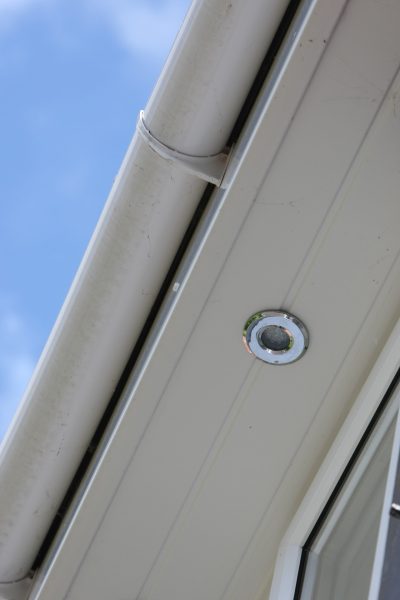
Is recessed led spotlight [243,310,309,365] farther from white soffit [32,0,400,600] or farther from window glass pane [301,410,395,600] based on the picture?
window glass pane [301,410,395,600]

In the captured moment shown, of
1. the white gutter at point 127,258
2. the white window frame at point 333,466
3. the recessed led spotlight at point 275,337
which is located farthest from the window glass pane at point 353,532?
the white gutter at point 127,258

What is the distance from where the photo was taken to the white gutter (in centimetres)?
238

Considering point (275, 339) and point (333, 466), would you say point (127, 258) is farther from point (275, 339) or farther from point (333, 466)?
point (333, 466)

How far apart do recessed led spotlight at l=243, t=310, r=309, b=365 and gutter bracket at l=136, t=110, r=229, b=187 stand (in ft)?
1.16

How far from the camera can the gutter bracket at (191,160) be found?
2.47 metres

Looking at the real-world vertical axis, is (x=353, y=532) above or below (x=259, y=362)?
below

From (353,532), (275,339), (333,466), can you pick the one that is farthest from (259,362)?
(353,532)

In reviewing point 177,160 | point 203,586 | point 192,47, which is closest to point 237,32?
point 192,47

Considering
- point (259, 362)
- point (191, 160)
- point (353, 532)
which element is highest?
point (191, 160)

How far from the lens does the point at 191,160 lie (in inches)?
98.5

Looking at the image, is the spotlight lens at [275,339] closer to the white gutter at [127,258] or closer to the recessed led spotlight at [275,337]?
the recessed led spotlight at [275,337]

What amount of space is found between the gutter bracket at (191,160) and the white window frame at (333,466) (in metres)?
0.57

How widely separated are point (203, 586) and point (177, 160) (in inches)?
46.9

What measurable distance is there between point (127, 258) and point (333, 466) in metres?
0.75
